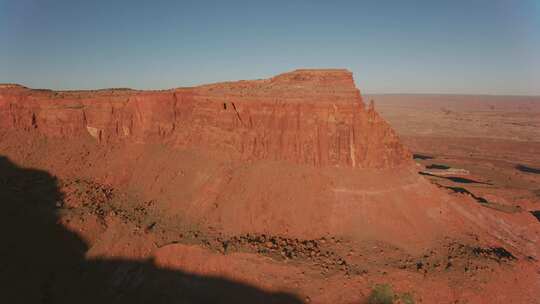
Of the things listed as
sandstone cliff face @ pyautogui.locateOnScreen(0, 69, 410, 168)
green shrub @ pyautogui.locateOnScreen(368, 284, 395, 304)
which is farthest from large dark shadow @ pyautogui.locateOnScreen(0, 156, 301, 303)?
sandstone cliff face @ pyautogui.locateOnScreen(0, 69, 410, 168)

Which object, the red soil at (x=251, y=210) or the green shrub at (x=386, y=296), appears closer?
the green shrub at (x=386, y=296)

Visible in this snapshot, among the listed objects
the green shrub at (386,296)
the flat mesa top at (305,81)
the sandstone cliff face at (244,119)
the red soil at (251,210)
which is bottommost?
the green shrub at (386,296)

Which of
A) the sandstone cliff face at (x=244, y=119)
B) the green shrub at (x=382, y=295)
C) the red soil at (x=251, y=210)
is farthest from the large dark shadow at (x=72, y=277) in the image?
the sandstone cliff face at (x=244, y=119)

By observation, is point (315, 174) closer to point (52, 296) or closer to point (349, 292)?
point (349, 292)

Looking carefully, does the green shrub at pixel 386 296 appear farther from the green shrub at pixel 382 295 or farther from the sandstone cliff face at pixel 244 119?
the sandstone cliff face at pixel 244 119

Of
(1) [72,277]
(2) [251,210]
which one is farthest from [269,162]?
(1) [72,277]

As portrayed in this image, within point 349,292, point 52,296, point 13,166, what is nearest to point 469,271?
point 349,292
